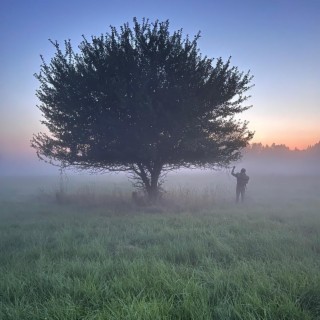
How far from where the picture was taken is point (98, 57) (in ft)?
51.5

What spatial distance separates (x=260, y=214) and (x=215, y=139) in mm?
4933

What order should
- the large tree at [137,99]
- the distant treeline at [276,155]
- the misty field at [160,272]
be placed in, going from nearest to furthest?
the misty field at [160,272] → the large tree at [137,99] → the distant treeline at [276,155]

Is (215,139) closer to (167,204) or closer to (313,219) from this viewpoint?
(167,204)

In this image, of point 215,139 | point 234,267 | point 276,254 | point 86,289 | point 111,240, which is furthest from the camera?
point 215,139

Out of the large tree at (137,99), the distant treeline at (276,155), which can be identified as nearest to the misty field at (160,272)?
the large tree at (137,99)

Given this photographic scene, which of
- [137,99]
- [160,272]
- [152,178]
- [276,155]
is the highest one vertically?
[276,155]

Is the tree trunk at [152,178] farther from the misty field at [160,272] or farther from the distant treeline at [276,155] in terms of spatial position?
the distant treeline at [276,155]

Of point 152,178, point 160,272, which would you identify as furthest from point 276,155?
point 160,272

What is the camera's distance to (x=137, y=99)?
1468 cm

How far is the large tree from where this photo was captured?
1525 centimetres

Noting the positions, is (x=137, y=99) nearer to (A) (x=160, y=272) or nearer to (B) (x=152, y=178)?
(B) (x=152, y=178)

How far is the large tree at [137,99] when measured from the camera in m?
15.2

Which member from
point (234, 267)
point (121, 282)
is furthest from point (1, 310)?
point (234, 267)

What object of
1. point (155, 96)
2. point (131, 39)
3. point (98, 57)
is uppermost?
point (131, 39)
